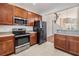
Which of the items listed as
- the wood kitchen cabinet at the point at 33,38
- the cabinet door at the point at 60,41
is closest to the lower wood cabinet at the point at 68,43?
the cabinet door at the point at 60,41

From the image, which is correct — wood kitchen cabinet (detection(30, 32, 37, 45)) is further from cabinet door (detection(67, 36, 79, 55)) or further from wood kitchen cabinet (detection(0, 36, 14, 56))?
cabinet door (detection(67, 36, 79, 55))

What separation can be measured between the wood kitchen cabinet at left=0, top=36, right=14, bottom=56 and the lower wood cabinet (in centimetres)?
199

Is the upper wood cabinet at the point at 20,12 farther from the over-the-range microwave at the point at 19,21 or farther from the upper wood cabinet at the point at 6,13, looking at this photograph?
the upper wood cabinet at the point at 6,13

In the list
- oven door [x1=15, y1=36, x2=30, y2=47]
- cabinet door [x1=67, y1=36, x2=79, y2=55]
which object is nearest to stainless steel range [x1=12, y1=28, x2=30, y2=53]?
oven door [x1=15, y1=36, x2=30, y2=47]

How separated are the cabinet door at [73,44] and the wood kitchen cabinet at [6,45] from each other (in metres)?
2.10

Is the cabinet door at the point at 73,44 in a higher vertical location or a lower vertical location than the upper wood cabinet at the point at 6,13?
lower

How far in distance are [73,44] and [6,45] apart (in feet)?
7.52

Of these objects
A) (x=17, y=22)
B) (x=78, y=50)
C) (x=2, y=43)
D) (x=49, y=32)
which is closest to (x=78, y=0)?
(x=78, y=50)

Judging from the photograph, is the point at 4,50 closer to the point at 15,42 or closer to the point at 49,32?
the point at 15,42

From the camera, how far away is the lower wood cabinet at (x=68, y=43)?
324 centimetres

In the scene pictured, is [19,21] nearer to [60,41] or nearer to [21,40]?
[21,40]

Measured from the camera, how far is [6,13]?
338 cm

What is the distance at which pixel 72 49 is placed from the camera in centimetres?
338

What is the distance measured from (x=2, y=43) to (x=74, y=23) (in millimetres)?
3066
